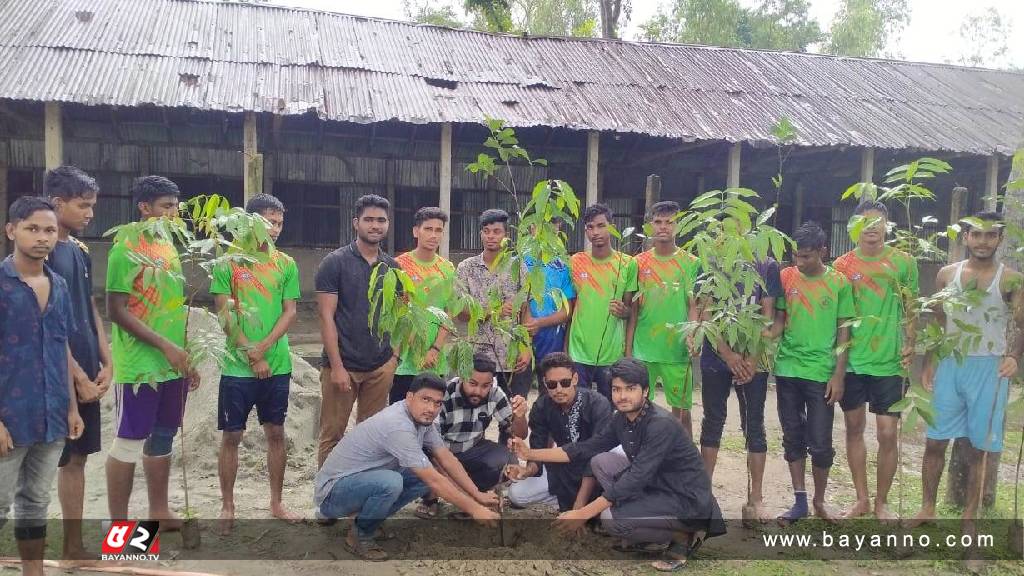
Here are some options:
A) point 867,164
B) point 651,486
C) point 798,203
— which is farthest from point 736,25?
point 651,486

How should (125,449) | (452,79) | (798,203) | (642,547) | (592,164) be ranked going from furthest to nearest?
(798,203) → (452,79) → (592,164) → (642,547) → (125,449)

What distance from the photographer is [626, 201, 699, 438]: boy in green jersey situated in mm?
3891

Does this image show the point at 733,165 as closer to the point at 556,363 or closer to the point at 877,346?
the point at 877,346

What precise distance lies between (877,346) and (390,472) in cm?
258

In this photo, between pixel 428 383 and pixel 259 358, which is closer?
pixel 428 383

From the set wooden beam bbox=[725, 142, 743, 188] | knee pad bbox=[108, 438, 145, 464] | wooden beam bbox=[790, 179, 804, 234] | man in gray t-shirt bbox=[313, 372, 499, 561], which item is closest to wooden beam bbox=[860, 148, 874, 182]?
wooden beam bbox=[725, 142, 743, 188]

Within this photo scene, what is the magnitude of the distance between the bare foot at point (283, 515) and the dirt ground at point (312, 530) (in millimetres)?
43

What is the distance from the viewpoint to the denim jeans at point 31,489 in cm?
257

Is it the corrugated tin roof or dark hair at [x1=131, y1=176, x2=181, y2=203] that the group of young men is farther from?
the corrugated tin roof

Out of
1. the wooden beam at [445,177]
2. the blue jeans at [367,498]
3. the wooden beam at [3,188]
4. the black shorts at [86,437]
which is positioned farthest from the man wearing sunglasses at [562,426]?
the wooden beam at [3,188]

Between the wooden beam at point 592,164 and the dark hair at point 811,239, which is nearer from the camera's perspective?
the dark hair at point 811,239

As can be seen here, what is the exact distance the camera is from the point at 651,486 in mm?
3283

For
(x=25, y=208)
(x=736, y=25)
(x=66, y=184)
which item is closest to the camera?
(x=25, y=208)

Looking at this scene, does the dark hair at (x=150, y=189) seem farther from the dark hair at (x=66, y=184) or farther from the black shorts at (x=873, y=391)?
the black shorts at (x=873, y=391)
